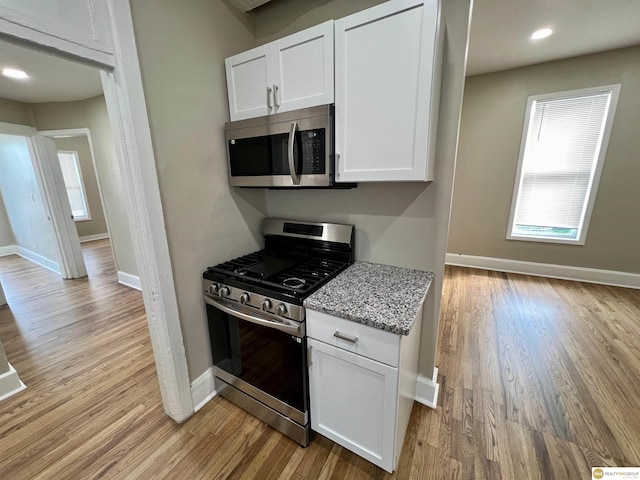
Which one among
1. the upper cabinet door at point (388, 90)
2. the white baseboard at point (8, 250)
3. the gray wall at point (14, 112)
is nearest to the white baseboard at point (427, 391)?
the upper cabinet door at point (388, 90)

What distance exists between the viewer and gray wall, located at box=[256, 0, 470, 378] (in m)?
1.30

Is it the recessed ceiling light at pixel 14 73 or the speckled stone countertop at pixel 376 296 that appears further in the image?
the recessed ceiling light at pixel 14 73

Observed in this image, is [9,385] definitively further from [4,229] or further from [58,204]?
[4,229]

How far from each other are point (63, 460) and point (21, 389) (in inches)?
35.7

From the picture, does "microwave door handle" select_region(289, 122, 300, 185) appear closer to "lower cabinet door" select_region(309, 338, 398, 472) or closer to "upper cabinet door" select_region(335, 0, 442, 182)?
"upper cabinet door" select_region(335, 0, 442, 182)

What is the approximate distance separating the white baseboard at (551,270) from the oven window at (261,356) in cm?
366

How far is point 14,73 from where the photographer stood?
8.16 feet

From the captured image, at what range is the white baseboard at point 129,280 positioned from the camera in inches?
141

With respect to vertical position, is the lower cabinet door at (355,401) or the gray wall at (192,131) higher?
the gray wall at (192,131)

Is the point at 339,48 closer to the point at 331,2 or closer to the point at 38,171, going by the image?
the point at 331,2

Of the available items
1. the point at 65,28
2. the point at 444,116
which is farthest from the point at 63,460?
the point at 444,116

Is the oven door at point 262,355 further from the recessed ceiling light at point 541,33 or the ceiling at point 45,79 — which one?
the recessed ceiling light at point 541,33

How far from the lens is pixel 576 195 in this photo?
3363 millimetres

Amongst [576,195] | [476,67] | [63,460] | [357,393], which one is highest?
[476,67]
